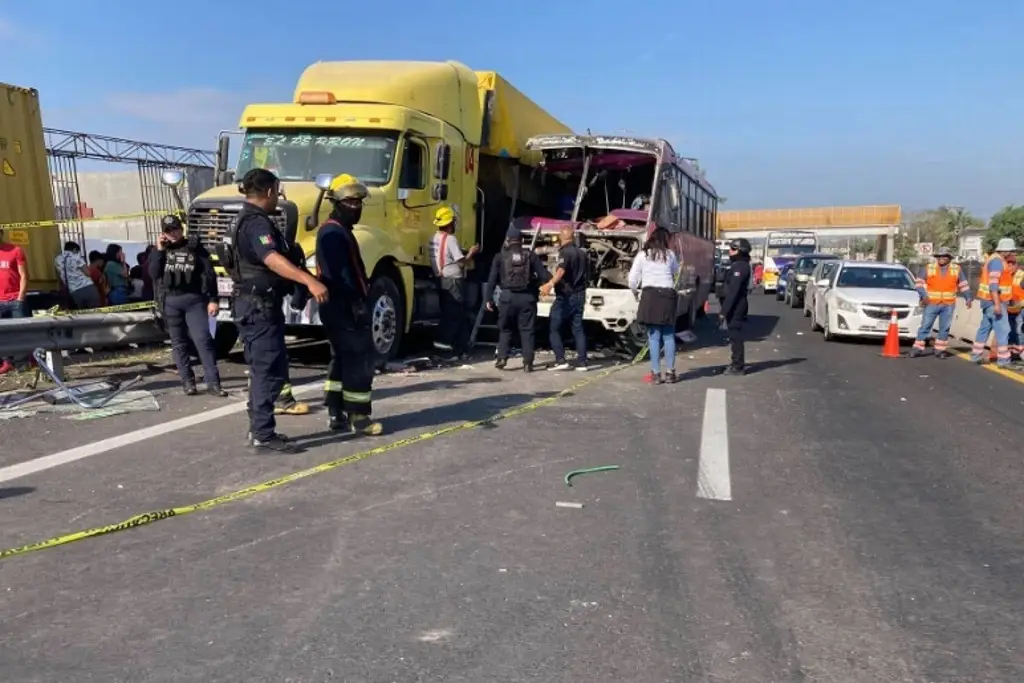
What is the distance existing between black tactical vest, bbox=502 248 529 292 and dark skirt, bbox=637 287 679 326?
1.53 meters

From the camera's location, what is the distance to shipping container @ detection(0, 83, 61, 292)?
461 inches

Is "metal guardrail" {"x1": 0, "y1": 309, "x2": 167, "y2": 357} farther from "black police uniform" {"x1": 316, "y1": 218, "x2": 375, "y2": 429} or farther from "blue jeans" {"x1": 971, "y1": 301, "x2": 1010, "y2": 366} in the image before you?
"blue jeans" {"x1": 971, "y1": 301, "x2": 1010, "y2": 366}

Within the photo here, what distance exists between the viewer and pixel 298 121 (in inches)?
401

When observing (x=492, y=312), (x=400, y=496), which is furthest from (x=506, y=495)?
(x=492, y=312)

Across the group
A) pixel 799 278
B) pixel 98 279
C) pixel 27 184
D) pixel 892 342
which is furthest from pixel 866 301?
pixel 27 184

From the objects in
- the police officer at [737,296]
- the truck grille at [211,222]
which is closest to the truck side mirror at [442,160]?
the truck grille at [211,222]

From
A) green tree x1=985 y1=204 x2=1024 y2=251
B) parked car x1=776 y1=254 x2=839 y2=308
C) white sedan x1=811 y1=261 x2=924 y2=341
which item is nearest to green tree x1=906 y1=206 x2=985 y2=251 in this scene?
green tree x1=985 y1=204 x2=1024 y2=251

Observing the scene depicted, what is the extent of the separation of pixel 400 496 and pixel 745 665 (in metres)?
2.45

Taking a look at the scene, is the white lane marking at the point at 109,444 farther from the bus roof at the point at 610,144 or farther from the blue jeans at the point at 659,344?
the bus roof at the point at 610,144

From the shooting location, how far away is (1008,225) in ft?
206

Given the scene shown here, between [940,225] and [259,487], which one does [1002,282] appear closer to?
Result: [259,487]

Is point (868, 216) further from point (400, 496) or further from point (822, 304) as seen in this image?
point (400, 496)

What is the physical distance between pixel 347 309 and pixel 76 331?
385 centimetres

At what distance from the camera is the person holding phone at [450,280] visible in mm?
10398
